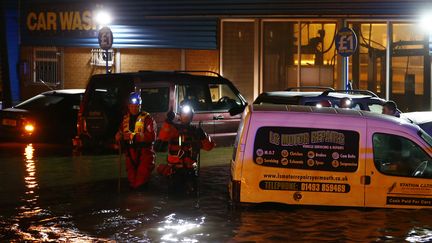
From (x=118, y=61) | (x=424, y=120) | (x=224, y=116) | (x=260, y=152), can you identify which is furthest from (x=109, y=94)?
(x=118, y=61)

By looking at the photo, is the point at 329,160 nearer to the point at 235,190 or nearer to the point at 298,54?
the point at 235,190

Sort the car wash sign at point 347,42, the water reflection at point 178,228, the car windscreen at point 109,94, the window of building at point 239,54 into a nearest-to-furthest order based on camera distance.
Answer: the water reflection at point 178,228
the car windscreen at point 109,94
the car wash sign at point 347,42
the window of building at point 239,54

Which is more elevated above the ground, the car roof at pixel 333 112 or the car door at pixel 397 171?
the car roof at pixel 333 112

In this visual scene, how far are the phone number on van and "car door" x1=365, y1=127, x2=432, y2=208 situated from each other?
1.09ft

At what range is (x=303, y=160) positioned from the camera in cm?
932

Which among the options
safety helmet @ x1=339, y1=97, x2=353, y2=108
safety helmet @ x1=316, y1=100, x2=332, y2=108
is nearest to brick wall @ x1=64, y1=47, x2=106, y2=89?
safety helmet @ x1=316, y1=100, x2=332, y2=108

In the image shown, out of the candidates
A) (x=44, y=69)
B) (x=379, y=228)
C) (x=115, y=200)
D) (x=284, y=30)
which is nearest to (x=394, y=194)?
(x=379, y=228)

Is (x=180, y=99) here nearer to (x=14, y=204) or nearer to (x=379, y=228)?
(x=14, y=204)

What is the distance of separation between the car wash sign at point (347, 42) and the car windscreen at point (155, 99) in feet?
15.0

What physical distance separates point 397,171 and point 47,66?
60.4 feet

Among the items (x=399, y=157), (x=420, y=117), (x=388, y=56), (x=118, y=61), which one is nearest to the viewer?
(x=399, y=157)

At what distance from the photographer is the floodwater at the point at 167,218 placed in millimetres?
8984

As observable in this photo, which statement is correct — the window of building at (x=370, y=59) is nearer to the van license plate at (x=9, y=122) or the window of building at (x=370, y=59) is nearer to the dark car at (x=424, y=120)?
the dark car at (x=424, y=120)

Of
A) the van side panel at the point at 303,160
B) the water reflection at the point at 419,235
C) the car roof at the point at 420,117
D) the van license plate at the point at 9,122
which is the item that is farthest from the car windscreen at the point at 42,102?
the water reflection at the point at 419,235
